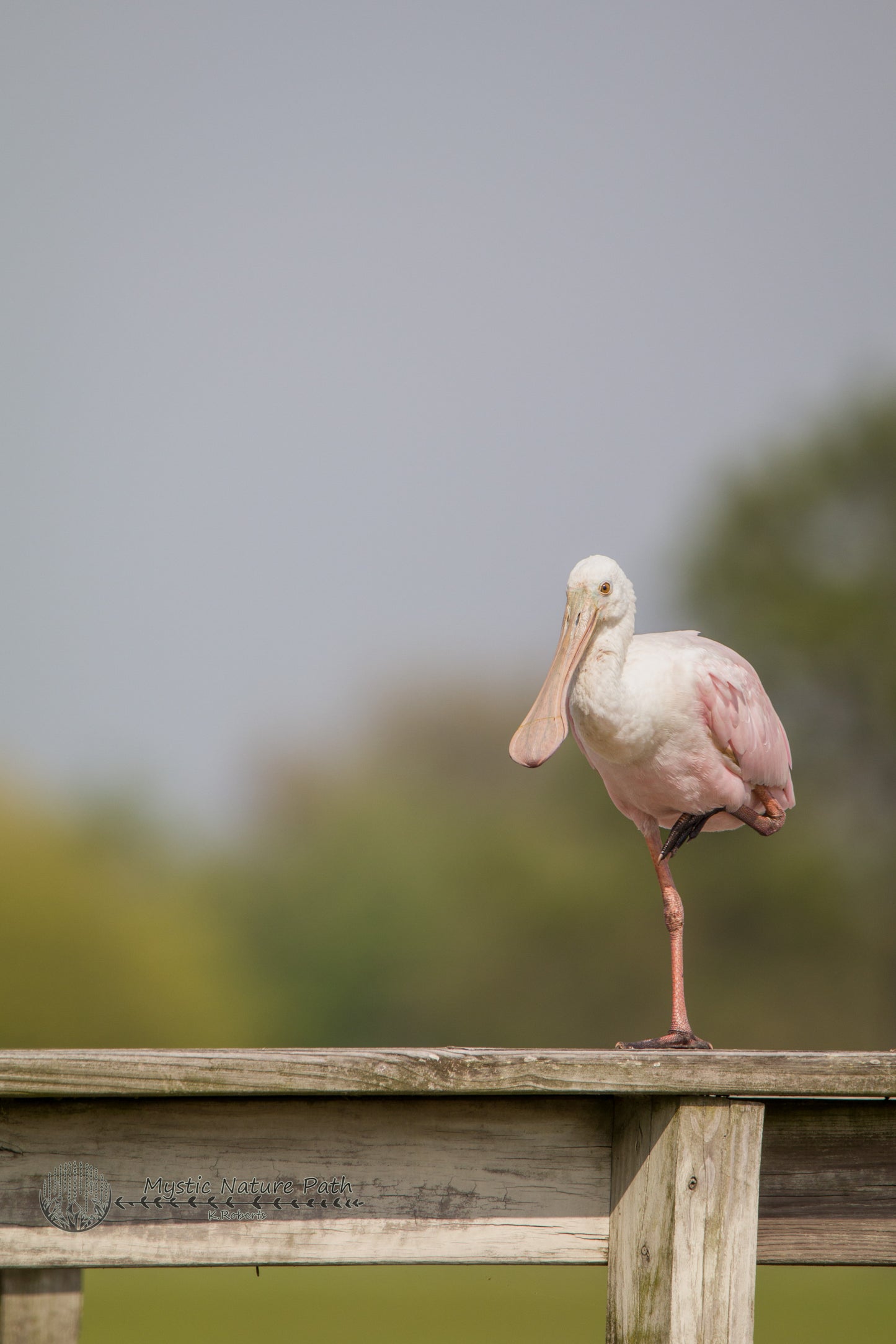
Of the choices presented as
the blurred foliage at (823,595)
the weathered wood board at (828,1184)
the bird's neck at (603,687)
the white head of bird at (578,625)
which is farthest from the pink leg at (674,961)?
the blurred foliage at (823,595)

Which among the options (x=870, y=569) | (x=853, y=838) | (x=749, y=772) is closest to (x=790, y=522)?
(x=870, y=569)

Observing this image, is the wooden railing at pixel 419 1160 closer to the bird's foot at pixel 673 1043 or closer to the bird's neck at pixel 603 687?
the bird's foot at pixel 673 1043

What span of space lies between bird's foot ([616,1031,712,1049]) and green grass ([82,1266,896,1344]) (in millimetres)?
10777

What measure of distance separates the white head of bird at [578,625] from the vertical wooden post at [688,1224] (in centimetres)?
181

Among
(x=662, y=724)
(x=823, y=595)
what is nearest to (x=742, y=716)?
(x=662, y=724)

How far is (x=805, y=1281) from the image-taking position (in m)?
20.8

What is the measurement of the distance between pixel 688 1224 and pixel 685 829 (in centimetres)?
242

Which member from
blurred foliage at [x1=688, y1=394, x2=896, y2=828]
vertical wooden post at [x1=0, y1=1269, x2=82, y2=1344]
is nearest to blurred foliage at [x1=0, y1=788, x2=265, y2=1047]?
blurred foliage at [x1=688, y1=394, x2=896, y2=828]

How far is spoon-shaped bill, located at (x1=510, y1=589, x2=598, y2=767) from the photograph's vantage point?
13.1 ft

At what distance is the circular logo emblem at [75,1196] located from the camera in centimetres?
216

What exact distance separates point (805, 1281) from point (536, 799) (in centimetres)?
1053

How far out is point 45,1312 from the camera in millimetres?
4824

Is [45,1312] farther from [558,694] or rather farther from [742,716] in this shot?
[742,716]

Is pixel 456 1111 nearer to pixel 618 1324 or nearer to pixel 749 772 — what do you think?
pixel 618 1324
